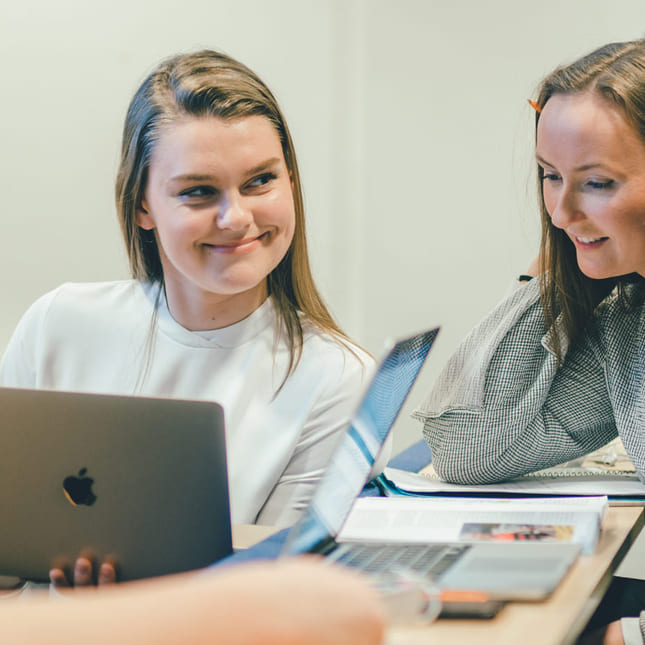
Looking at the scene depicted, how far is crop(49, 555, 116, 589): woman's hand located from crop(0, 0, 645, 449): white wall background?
141 cm

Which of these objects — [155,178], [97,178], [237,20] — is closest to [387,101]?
[237,20]

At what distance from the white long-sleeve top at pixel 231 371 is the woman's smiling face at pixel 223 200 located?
0.40ft

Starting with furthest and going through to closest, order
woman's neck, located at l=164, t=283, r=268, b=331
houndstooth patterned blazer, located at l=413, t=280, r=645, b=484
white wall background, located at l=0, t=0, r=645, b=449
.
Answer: white wall background, located at l=0, t=0, r=645, b=449, woman's neck, located at l=164, t=283, r=268, b=331, houndstooth patterned blazer, located at l=413, t=280, r=645, b=484

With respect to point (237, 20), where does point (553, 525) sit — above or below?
below

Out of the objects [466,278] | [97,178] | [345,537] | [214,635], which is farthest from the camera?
[466,278]

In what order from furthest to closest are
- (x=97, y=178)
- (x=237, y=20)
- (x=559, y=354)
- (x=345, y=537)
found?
(x=237, y=20)
(x=97, y=178)
(x=559, y=354)
(x=345, y=537)

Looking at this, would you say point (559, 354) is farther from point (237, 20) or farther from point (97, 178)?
point (237, 20)

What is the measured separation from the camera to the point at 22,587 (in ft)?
3.28

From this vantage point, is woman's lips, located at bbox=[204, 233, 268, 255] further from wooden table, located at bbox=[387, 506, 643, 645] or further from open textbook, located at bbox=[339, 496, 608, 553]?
wooden table, located at bbox=[387, 506, 643, 645]

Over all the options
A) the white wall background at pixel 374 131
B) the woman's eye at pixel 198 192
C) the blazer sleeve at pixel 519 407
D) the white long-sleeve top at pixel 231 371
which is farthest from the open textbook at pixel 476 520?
the white wall background at pixel 374 131

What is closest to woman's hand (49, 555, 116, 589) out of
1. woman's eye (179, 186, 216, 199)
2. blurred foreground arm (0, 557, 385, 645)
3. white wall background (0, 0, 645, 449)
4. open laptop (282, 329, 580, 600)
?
open laptop (282, 329, 580, 600)

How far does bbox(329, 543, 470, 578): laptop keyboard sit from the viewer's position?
0.80m

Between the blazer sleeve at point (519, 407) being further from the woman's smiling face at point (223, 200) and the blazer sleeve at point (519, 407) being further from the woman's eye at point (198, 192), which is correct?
the woman's eye at point (198, 192)

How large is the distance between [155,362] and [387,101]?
1790mm
